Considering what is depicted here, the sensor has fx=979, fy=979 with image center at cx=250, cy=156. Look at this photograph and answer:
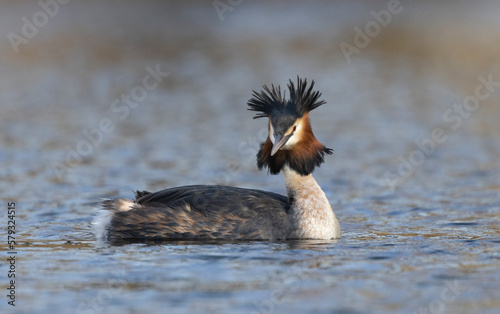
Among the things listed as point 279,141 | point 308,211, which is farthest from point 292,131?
point 308,211

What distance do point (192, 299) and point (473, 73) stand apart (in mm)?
24011

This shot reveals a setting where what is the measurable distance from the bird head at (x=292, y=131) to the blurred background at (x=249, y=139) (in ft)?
4.15

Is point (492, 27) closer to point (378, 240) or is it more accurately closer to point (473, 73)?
point (473, 73)

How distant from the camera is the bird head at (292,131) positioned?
500 inches

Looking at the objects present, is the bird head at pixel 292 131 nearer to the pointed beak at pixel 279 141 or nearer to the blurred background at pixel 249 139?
the pointed beak at pixel 279 141

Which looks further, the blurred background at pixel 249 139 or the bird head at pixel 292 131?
the bird head at pixel 292 131

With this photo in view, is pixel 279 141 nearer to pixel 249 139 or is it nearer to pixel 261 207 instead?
pixel 261 207

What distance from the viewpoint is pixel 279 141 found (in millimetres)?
12500

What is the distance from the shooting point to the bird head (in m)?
12.7

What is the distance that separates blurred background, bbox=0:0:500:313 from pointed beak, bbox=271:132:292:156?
3.94 ft

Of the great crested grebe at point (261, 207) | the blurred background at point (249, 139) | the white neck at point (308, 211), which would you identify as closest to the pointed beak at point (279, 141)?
the great crested grebe at point (261, 207)

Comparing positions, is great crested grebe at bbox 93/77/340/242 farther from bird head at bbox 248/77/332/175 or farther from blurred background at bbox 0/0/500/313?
blurred background at bbox 0/0/500/313

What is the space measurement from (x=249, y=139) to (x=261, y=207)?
9.54 metres

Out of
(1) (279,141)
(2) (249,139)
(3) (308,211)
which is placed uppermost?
(2) (249,139)
